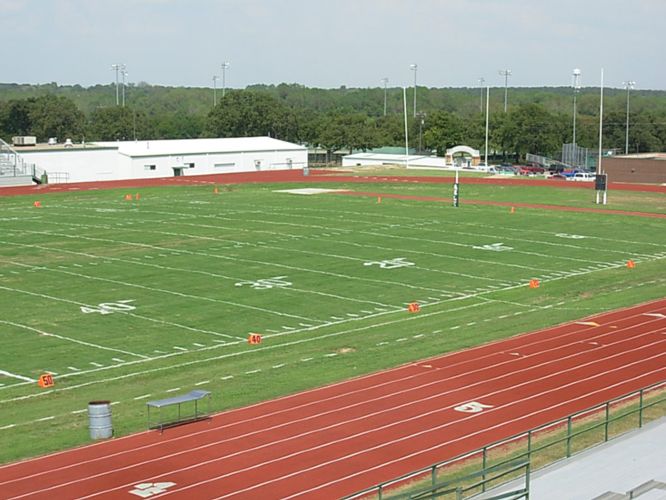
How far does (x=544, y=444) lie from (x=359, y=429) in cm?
421

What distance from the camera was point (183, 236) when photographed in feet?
186

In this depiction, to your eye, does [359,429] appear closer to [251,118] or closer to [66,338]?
[66,338]

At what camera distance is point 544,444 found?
22453 millimetres

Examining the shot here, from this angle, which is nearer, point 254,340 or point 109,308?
point 254,340

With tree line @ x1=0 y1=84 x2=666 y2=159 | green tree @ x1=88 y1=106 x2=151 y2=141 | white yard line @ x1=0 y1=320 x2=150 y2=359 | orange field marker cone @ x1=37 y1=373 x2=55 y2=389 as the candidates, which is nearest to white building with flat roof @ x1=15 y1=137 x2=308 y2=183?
tree line @ x1=0 y1=84 x2=666 y2=159

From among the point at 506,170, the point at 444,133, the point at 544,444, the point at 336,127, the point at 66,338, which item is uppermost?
the point at 336,127

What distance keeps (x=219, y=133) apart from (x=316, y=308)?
113225 mm

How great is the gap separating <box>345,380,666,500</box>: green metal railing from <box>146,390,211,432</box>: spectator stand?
20.5ft

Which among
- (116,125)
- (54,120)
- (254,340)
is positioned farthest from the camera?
(116,125)

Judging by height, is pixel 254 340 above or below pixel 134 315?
below

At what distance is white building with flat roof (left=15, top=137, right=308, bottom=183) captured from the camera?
9719cm

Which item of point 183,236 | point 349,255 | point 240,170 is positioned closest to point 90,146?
point 240,170

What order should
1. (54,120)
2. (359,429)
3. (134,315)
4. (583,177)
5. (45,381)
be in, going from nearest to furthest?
(359,429) < (45,381) < (134,315) < (583,177) < (54,120)

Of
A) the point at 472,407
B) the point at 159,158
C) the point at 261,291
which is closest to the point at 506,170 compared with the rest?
the point at 159,158
